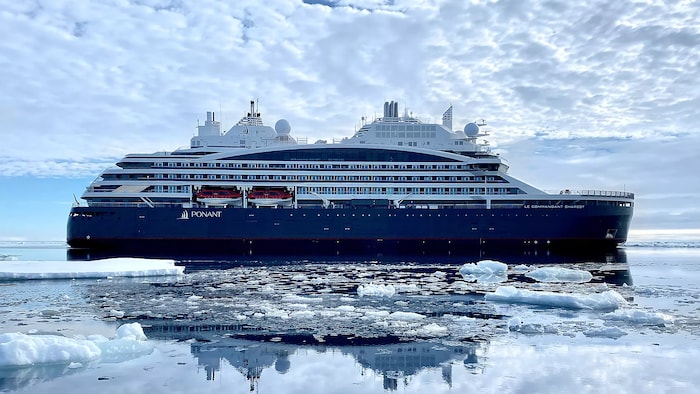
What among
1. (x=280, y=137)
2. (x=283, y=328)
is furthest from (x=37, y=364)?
(x=280, y=137)

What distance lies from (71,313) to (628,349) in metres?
13.4

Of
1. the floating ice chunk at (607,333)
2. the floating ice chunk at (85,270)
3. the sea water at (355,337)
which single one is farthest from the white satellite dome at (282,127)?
the floating ice chunk at (607,333)

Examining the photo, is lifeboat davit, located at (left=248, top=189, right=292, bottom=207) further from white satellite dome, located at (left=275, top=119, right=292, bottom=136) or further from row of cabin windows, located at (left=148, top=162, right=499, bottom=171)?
white satellite dome, located at (left=275, top=119, right=292, bottom=136)

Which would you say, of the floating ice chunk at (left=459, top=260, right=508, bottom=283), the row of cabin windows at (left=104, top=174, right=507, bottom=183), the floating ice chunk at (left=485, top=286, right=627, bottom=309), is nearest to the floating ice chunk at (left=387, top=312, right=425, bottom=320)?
the floating ice chunk at (left=485, top=286, right=627, bottom=309)

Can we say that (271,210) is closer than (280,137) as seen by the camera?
Yes

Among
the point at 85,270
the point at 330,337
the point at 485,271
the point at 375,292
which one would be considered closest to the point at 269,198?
the point at 85,270

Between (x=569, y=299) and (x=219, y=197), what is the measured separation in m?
38.0

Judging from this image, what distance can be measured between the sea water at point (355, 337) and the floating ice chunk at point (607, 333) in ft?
0.09

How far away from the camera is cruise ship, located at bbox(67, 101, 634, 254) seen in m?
48.8

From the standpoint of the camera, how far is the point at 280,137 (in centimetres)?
5572

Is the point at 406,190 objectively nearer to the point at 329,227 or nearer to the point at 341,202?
the point at 341,202

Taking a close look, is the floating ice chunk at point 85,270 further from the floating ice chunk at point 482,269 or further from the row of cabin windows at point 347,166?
the row of cabin windows at point 347,166

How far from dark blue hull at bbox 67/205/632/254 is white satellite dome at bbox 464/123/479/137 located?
10.8 meters

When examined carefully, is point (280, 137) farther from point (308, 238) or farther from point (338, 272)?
point (338, 272)
